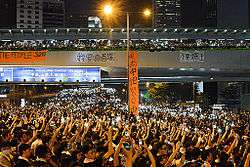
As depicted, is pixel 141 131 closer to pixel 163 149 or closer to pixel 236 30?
pixel 163 149

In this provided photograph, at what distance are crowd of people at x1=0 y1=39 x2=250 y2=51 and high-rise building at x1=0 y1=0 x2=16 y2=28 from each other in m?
100

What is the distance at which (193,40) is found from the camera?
1382 inches

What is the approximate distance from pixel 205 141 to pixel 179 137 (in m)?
1.04

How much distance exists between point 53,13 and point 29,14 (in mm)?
13699

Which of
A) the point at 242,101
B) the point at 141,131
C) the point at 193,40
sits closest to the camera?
the point at 141,131

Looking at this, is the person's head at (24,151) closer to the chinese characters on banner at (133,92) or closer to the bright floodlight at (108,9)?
the bright floodlight at (108,9)

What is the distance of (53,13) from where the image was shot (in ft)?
536

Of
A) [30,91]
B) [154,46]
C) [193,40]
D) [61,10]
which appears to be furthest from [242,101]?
[61,10]

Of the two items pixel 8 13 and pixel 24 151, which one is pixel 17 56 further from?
pixel 8 13

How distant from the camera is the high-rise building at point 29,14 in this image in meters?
148

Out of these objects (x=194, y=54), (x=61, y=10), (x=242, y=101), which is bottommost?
(x=242, y=101)

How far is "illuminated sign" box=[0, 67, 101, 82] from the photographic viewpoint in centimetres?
3069

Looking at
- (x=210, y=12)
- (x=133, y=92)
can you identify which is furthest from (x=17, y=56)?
(x=210, y=12)

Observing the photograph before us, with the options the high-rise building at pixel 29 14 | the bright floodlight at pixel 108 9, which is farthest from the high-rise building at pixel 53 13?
the bright floodlight at pixel 108 9
